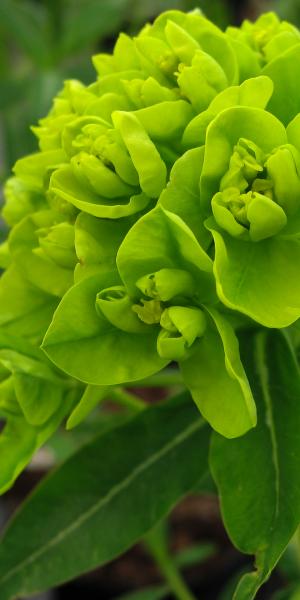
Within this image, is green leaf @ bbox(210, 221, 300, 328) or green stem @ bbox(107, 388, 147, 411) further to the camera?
green stem @ bbox(107, 388, 147, 411)

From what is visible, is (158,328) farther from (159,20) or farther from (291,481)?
(159,20)

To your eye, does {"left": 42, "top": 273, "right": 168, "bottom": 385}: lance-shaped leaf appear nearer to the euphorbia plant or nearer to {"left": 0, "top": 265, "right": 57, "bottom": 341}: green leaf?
the euphorbia plant

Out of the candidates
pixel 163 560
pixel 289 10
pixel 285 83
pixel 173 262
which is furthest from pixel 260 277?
pixel 289 10

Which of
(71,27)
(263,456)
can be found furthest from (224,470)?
(71,27)

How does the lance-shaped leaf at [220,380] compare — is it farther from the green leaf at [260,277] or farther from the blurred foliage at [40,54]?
the blurred foliage at [40,54]

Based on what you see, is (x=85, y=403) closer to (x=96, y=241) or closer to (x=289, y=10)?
(x=96, y=241)

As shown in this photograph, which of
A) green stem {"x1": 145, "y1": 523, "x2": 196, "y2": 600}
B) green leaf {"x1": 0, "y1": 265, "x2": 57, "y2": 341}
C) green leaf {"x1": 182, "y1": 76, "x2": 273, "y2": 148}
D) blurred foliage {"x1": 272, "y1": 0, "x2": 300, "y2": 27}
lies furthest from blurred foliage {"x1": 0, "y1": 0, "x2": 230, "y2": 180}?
green leaf {"x1": 182, "y1": 76, "x2": 273, "y2": 148}
